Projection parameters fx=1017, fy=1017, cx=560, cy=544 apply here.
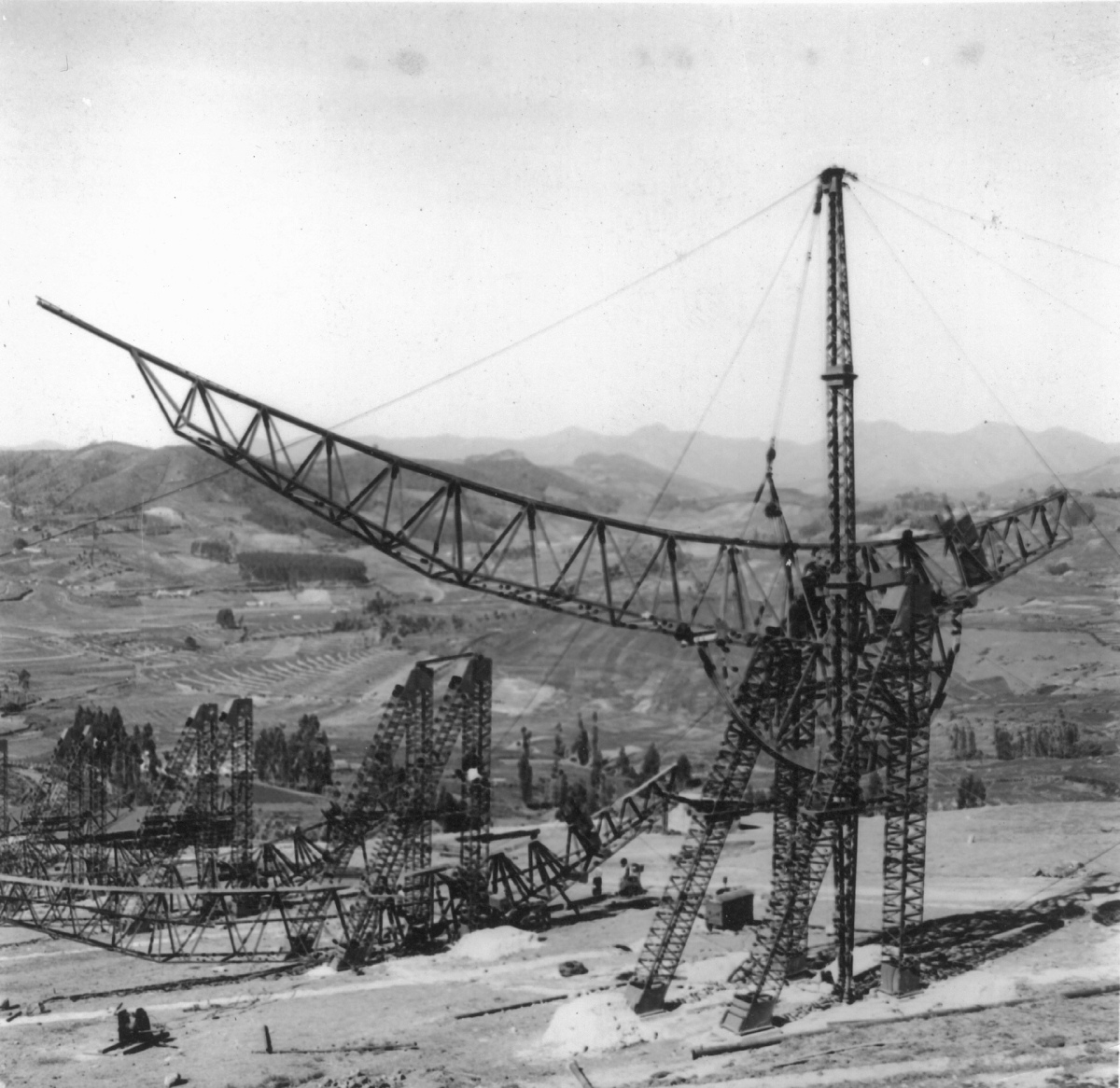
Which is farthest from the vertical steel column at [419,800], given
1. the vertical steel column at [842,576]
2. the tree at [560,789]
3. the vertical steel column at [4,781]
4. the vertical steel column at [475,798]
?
the tree at [560,789]

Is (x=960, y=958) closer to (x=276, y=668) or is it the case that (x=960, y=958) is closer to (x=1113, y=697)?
(x=1113, y=697)

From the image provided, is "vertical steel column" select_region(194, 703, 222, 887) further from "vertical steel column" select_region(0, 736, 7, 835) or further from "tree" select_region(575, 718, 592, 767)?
"tree" select_region(575, 718, 592, 767)

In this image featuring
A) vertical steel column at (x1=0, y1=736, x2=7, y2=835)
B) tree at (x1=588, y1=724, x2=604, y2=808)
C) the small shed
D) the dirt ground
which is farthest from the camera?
tree at (x1=588, y1=724, x2=604, y2=808)

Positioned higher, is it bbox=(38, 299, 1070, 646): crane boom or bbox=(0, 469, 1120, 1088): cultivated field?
bbox=(38, 299, 1070, 646): crane boom

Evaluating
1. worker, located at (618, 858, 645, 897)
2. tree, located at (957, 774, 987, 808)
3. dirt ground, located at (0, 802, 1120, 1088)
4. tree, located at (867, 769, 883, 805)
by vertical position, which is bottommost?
tree, located at (957, 774, 987, 808)

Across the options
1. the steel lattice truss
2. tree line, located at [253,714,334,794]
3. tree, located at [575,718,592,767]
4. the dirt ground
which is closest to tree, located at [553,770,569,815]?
tree, located at [575,718,592,767]

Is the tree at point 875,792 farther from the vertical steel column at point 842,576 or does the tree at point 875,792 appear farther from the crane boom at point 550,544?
the crane boom at point 550,544

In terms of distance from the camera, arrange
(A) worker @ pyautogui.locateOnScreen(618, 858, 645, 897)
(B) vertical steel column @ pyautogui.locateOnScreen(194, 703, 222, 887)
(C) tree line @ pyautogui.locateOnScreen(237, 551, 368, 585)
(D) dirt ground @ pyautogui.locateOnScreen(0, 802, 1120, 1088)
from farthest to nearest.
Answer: (C) tree line @ pyautogui.locateOnScreen(237, 551, 368, 585), (A) worker @ pyautogui.locateOnScreen(618, 858, 645, 897), (B) vertical steel column @ pyautogui.locateOnScreen(194, 703, 222, 887), (D) dirt ground @ pyautogui.locateOnScreen(0, 802, 1120, 1088)
